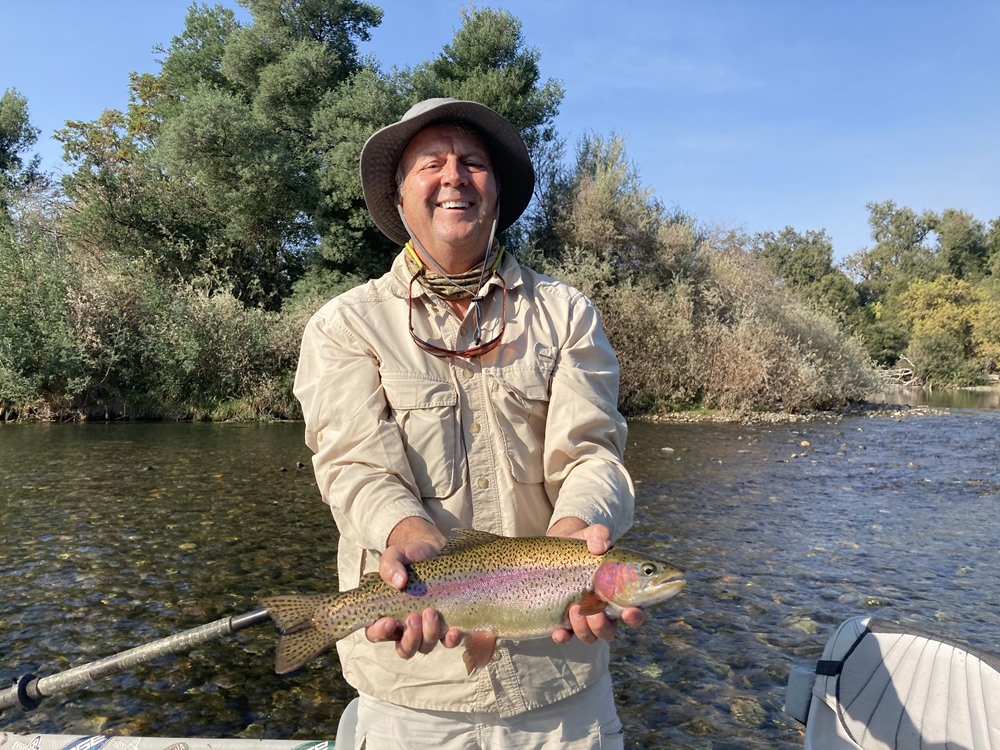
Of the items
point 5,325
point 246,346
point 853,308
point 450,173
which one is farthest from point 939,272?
point 450,173

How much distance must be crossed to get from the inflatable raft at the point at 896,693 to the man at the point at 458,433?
185 cm

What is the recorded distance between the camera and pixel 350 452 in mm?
2695

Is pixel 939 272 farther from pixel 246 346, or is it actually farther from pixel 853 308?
pixel 246 346

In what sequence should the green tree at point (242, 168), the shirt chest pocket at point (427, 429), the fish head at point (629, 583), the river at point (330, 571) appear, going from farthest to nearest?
the green tree at point (242, 168) < the river at point (330, 571) < the shirt chest pocket at point (427, 429) < the fish head at point (629, 583)

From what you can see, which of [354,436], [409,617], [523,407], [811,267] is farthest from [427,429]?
[811,267]

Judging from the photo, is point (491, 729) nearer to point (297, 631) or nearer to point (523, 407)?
point (297, 631)

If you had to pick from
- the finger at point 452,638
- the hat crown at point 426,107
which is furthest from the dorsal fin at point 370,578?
the hat crown at point 426,107

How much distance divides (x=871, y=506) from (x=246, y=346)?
62.3 feet

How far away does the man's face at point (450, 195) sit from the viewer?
2.93 metres

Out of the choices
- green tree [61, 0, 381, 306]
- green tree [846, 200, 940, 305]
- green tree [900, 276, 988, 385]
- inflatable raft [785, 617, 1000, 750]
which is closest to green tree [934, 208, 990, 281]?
green tree [846, 200, 940, 305]

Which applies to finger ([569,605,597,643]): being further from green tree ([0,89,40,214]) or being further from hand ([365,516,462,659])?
green tree ([0,89,40,214])

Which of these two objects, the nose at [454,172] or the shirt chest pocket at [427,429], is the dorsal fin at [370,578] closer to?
the shirt chest pocket at [427,429]

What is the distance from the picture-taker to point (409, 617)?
8.38 feet

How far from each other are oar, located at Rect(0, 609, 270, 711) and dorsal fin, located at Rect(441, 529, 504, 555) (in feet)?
3.77
